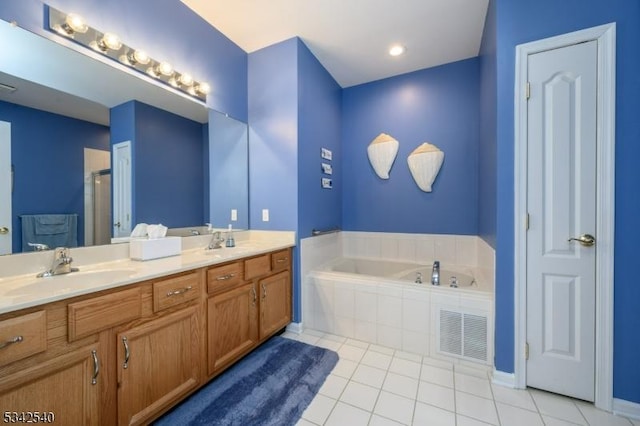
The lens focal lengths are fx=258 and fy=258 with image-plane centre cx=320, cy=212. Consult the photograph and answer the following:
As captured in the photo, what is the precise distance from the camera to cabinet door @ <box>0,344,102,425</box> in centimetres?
89

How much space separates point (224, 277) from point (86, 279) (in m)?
0.69

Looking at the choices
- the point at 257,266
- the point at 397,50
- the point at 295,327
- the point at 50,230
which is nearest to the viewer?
the point at 50,230

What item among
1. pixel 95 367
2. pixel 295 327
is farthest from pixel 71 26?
pixel 295 327

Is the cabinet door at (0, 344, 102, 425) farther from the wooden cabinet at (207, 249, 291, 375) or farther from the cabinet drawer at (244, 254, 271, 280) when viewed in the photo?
the cabinet drawer at (244, 254, 271, 280)

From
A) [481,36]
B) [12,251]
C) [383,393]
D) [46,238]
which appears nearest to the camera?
[12,251]

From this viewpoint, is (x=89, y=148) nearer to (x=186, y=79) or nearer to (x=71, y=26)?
(x=71, y=26)

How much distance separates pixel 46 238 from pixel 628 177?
3.15 metres

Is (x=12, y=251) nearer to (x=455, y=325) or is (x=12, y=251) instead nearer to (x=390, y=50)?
(x=455, y=325)

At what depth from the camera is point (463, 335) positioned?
1905mm

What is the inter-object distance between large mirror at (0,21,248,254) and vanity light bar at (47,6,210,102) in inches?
2.5

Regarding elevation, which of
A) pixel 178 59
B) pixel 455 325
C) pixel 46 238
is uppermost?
pixel 178 59

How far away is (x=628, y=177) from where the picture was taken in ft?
4.60

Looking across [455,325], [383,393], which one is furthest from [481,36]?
[383,393]

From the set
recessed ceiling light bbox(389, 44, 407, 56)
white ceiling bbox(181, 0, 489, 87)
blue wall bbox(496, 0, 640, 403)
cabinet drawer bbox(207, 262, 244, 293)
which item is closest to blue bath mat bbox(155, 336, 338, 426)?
cabinet drawer bbox(207, 262, 244, 293)
